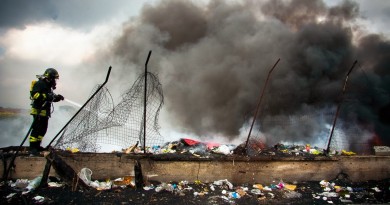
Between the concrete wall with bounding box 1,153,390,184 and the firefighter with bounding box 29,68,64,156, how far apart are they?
47 centimetres

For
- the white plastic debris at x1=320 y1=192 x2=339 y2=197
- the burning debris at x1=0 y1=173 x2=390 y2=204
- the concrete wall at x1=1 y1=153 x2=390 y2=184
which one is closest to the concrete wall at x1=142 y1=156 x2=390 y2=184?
the concrete wall at x1=1 y1=153 x2=390 y2=184

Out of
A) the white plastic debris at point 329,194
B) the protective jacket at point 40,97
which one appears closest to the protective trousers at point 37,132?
the protective jacket at point 40,97

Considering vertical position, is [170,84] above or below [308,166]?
above

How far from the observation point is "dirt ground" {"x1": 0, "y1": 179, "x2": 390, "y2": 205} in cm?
388

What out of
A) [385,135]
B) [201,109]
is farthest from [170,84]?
[385,135]

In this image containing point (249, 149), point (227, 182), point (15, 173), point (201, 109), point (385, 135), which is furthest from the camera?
point (201, 109)

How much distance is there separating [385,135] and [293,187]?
13.7 m

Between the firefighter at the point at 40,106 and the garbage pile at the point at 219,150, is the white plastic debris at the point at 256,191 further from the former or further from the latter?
the firefighter at the point at 40,106

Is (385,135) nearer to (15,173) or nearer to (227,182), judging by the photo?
(227,182)

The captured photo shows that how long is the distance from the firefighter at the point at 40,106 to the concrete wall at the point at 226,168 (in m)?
0.47

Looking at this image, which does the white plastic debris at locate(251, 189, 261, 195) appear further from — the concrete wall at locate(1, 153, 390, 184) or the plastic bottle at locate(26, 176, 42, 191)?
the plastic bottle at locate(26, 176, 42, 191)

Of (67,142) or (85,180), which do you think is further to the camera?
(67,142)

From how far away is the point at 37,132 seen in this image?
15.9ft

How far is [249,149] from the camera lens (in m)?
5.76
